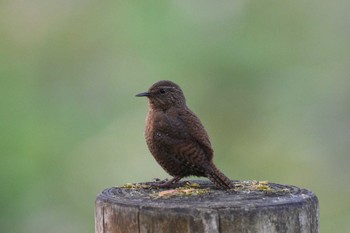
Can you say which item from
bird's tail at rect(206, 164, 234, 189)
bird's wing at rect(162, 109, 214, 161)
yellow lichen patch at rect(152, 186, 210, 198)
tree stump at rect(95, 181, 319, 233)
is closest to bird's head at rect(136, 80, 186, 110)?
bird's wing at rect(162, 109, 214, 161)

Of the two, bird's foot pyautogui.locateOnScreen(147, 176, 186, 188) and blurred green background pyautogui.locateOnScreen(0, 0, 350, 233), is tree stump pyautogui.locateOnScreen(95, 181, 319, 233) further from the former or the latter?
blurred green background pyautogui.locateOnScreen(0, 0, 350, 233)

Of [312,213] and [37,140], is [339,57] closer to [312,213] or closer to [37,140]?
[37,140]

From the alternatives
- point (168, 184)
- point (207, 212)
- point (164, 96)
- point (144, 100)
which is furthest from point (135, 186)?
point (144, 100)

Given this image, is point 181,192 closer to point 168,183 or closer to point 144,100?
point 168,183

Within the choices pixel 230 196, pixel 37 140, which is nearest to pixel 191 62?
pixel 37 140

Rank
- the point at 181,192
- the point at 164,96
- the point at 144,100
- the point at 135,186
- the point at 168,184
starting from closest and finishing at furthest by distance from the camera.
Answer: the point at 181,192 < the point at 135,186 < the point at 168,184 < the point at 164,96 < the point at 144,100
